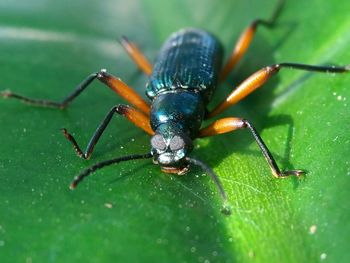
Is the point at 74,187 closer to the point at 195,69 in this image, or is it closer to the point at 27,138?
the point at 27,138

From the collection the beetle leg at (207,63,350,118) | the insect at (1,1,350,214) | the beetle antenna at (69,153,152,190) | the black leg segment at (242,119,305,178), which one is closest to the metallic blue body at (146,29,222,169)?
the insect at (1,1,350,214)

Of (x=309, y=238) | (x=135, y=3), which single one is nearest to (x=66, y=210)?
(x=309, y=238)

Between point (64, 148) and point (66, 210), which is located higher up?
point (64, 148)

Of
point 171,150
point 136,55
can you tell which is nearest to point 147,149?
point 171,150

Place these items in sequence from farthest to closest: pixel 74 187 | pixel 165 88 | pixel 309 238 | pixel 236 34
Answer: pixel 236 34 → pixel 165 88 → pixel 74 187 → pixel 309 238

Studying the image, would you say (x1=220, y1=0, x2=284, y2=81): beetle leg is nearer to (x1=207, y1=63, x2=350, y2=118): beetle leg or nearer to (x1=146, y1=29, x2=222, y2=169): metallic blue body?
(x1=146, y1=29, x2=222, y2=169): metallic blue body

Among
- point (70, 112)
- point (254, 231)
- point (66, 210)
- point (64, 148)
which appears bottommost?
point (254, 231)

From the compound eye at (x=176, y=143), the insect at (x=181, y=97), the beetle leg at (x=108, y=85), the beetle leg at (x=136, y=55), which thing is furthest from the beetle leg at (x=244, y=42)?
the compound eye at (x=176, y=143)
